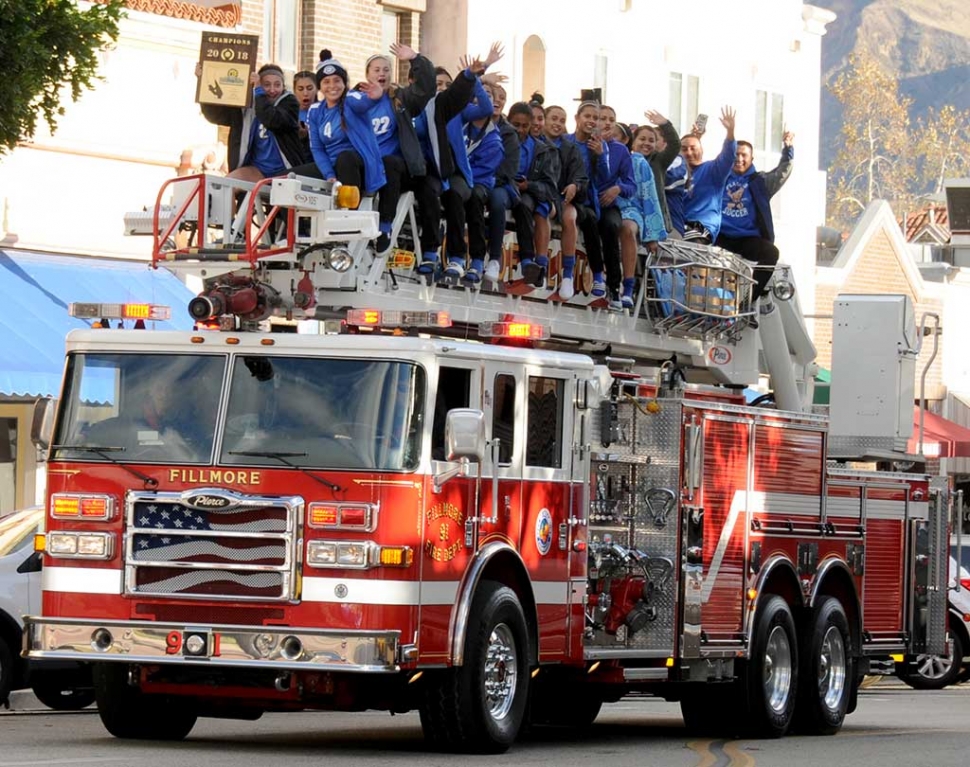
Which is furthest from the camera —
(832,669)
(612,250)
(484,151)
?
(832,669)

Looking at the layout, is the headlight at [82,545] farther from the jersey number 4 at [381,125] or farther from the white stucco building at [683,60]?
the white stucco building at [683,60]

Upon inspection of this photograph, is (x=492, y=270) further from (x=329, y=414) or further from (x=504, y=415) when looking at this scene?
(x=329, y=414)

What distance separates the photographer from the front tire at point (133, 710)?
41.5ft

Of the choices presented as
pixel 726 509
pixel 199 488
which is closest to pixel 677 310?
pixel 726 509

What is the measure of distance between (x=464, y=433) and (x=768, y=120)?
27.6m

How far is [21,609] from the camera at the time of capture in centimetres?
1586

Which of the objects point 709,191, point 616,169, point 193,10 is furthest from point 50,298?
point 616,169

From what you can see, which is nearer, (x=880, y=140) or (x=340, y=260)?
(x=340, y=260)

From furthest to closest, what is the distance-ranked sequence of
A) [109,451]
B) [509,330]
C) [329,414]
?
[509,330]
[109,451]
[329,414]

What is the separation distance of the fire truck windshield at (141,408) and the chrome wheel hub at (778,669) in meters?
5.25

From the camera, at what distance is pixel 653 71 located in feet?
115

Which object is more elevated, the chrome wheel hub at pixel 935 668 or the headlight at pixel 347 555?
the headlight at pixel 347 555

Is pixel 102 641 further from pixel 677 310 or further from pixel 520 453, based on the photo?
pixel 677 310

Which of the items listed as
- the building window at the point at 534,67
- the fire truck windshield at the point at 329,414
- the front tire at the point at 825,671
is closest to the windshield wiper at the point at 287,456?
the fire truck windshield at the point at 329,414
